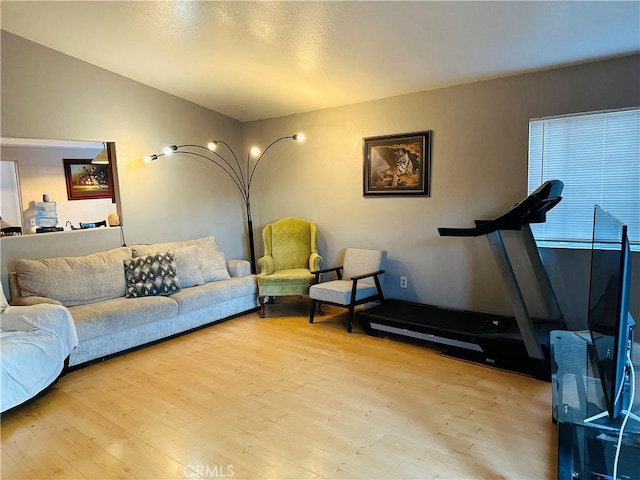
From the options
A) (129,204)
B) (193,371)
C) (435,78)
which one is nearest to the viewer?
(193,371)

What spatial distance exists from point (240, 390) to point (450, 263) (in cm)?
231

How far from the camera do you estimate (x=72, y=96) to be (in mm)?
3949

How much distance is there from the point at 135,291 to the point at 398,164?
2.96 metres

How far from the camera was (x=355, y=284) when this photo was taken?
404cm

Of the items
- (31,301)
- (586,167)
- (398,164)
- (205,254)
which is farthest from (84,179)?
(586,167)

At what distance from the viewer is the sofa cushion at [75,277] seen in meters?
3.50

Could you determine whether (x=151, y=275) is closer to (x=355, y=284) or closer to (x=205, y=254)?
(x=205, y=254)

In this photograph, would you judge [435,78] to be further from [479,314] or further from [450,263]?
[479,314]

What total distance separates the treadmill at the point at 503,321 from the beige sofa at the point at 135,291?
162 centimetres

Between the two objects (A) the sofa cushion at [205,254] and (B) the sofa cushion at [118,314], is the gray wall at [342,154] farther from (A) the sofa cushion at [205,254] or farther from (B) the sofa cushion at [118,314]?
(B) the sofa cushion at [118,314]

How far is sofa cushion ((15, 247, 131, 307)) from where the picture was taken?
3.50 m

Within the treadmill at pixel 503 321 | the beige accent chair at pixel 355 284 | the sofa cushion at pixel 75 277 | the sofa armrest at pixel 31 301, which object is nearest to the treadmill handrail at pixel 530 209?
the treadmill at pixel 503 321

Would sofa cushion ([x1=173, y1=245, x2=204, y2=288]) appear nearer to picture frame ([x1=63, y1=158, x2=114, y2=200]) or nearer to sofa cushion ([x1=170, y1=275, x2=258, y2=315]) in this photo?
sofa cushion ([x1=170, y1=275, x2=258, y2=315])

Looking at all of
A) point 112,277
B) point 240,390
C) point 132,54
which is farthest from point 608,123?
point 112,277
